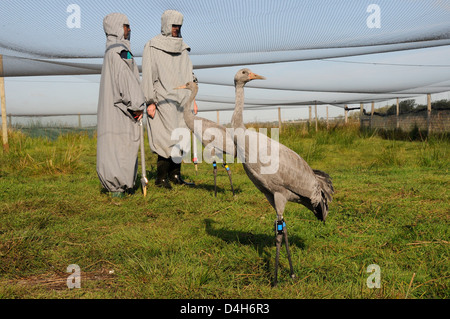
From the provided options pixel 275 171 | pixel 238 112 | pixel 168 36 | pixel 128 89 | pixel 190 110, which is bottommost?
pixel 275 171

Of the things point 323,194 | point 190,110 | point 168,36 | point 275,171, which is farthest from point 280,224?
point 168,36

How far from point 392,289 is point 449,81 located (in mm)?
11546

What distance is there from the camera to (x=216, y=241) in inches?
145

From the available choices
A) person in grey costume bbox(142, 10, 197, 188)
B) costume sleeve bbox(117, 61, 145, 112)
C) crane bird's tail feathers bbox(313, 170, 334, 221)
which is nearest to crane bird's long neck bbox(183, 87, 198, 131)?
costume sleeve bbox(117, 61, 145, 112)

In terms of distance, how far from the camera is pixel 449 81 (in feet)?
39.0

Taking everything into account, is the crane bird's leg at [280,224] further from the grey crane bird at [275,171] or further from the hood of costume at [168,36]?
the hood of costume at [168,36]

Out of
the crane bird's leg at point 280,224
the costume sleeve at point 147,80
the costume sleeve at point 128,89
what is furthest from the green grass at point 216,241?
the costume sleeve at point 147,80

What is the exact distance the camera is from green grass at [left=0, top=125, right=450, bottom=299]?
2729 mm

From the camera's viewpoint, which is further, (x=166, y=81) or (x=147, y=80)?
(x=166, y=81)

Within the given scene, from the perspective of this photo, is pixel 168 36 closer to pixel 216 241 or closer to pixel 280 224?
pixel 216 241

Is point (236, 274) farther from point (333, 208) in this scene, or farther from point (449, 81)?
point (449, 81)

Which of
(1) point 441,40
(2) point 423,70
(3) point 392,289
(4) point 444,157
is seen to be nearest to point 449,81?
(2) point 423,70

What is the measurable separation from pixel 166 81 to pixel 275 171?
3544mm

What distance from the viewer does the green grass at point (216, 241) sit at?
107 inches
